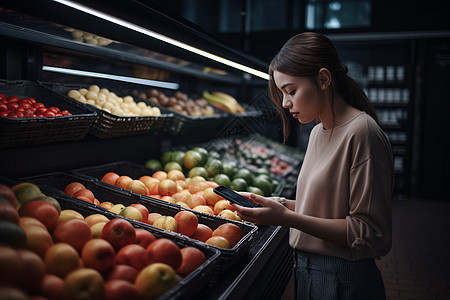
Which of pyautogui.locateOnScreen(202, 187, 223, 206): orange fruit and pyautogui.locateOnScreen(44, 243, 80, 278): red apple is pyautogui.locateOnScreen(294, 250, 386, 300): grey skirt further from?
pyautogui.locateOnScreen(44, 243, 80, 278): red apple

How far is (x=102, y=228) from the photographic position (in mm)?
1354

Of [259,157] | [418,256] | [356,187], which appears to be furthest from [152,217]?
[418,256]

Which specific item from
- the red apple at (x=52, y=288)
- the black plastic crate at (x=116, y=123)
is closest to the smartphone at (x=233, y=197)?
the red apple at (x=52, y=288)

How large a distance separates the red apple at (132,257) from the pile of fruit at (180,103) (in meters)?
1.98

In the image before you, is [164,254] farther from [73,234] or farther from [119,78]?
[119,78]

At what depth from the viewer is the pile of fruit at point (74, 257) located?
944 millimetres

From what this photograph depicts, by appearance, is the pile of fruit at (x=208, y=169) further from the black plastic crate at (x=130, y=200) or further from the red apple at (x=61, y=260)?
the red apple at (x=61, y=260)

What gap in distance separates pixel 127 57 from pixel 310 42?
158 centimetres

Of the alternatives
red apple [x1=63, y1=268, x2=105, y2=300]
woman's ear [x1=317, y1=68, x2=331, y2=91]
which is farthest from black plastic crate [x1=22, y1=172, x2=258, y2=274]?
woman's ear [x1=317, y1=68, x2=331, y2=91]

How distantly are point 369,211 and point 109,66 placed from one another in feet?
7.19

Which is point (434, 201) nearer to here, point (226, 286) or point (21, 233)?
point (226, 286)

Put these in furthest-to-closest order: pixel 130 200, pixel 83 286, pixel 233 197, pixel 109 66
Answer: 1. pixel 109 66
2. pixel 130 200
3. pixel 233 197
4. pixel 83 286

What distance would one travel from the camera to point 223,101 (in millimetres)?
4211

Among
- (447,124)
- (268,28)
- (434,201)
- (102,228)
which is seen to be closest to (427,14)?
(447,124)
